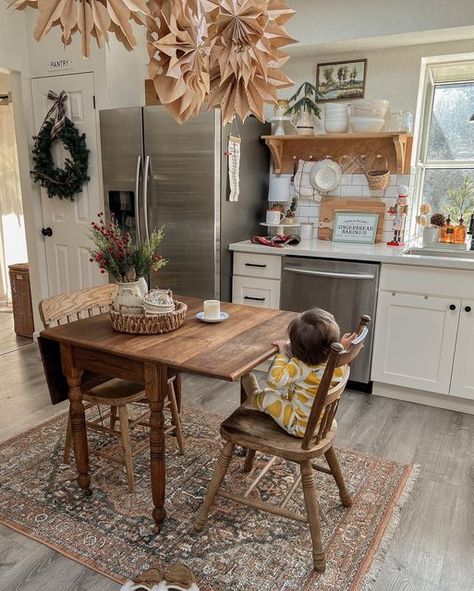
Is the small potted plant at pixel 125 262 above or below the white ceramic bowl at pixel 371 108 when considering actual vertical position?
below

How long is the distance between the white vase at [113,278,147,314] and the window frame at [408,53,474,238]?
2.46 metres

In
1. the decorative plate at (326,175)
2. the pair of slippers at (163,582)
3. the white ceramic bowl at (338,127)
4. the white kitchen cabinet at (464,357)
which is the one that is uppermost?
the white ceramic bowl at (338,127)

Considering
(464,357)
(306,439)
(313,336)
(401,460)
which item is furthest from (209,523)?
(464,357)

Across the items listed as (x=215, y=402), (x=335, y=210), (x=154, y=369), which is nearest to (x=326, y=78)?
(x=335, y=210)

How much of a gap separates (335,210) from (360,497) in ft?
7.22

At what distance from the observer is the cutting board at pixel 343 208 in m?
3.52

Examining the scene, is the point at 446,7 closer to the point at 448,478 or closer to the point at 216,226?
the point at 216,226

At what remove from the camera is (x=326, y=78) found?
11.6 feet

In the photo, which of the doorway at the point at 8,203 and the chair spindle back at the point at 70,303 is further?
the doorway at the point at 8,203

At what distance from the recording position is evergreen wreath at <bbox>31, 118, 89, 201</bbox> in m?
3.64

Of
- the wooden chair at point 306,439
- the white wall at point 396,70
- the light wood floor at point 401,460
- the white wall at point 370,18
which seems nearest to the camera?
the wooden chair at point 306,439

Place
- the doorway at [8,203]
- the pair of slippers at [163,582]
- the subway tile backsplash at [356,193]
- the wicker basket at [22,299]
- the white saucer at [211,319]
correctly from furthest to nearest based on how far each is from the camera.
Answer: the doorway at [8,203] → the wicker basket at [22,299] → the subway tile backsplash at [356,193] → the white saucer at [211,319] → the pair of slippers at [163,582]

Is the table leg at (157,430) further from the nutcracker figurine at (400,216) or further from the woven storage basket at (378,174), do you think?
the woven storage basket at (378,174)

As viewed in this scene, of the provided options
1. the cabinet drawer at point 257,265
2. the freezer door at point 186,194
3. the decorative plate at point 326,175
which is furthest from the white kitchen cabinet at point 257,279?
the decorative plate at point 326,175
